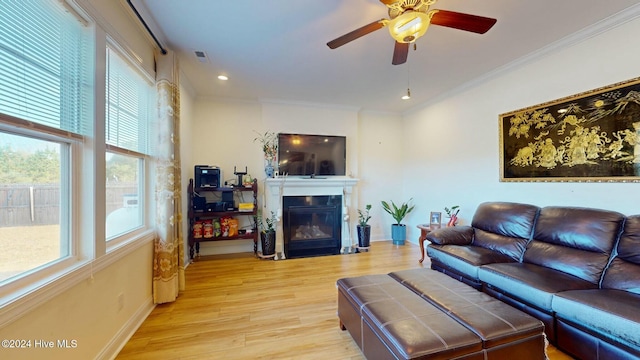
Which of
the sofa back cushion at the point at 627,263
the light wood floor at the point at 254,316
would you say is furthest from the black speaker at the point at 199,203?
the sofa back cushion at the point at 627,263

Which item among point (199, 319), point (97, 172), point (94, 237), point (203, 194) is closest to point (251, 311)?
point (199, 319)

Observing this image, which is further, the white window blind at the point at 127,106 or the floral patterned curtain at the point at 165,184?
the floral patterned curtain at the point at 165,184

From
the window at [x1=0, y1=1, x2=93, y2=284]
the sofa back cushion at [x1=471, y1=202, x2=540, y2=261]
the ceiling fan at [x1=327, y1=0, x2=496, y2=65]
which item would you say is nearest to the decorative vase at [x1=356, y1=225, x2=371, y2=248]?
the sofa back cushion at [x1=471, y1=202, x2=540, y2=261]

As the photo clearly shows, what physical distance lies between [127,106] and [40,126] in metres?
0.94

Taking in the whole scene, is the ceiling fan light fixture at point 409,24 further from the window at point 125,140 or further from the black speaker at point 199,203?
the black speaker at point 199,203

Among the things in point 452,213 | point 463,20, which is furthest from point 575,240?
point 463,20

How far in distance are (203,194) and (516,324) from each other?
412cm

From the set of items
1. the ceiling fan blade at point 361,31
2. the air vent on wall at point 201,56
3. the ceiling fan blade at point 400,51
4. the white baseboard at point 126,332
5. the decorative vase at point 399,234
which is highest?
the air vent on wall at point 201,56

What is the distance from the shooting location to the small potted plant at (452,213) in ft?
12.1

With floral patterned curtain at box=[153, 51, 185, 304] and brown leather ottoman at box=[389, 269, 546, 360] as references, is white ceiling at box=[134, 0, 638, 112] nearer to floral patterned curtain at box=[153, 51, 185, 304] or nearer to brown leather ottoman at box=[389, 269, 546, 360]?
floral patterned curtain at box=[153, 51, 185, 304]

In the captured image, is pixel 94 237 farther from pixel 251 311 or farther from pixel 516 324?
pixel 516 324

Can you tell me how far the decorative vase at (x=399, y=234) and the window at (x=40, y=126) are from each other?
444 cm

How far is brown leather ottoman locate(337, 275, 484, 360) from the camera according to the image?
4.06 ft

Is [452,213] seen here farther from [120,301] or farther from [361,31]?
[120,301]
